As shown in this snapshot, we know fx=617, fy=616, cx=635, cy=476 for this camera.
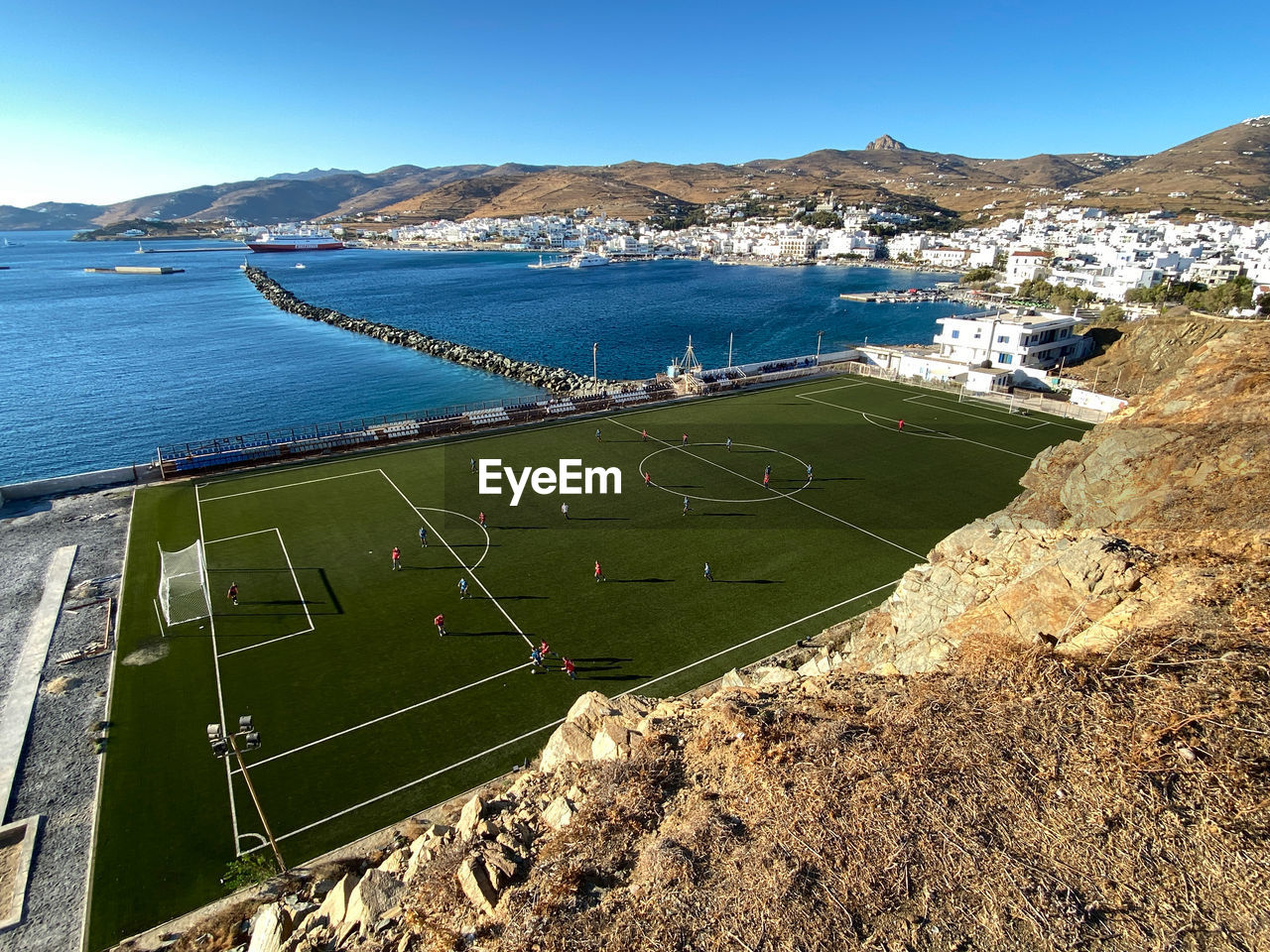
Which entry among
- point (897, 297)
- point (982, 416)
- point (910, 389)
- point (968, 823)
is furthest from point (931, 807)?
point (897, 297)

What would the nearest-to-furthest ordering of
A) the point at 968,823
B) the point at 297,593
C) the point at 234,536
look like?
the point at 968,823 < the point at 297,593 < the point at 234,536

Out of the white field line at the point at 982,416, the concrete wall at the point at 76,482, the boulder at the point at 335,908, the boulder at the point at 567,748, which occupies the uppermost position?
the boulder at the point at 567,748

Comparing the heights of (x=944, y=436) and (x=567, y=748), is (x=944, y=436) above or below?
below

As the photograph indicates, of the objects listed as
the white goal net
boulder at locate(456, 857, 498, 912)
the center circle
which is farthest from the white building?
boulder at locate(456, 857, 498, 912)

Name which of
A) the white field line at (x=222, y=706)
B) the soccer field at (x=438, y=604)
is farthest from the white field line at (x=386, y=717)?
the white field line at (x=222, y=706)

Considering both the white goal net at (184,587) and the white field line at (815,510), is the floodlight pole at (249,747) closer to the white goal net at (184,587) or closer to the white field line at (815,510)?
the white goal net at (184,587)

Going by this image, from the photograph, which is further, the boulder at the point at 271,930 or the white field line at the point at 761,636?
the white field line at the point at 761,636

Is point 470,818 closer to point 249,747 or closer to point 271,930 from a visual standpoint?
point 271,930
